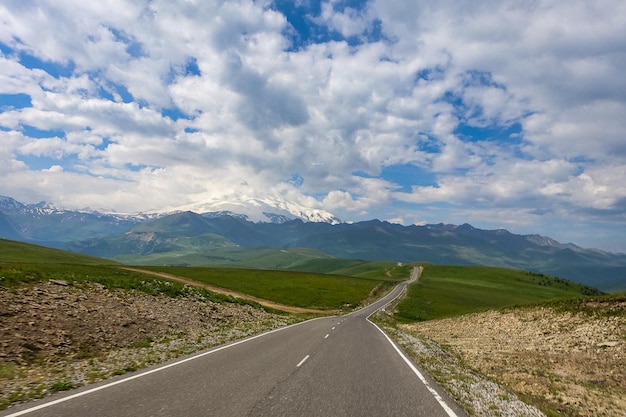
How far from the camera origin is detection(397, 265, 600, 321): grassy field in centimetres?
6969

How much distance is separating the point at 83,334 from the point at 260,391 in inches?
467

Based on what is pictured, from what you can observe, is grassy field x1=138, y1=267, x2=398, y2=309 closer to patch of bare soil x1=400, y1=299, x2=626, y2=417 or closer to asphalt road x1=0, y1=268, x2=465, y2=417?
patch of bare soil x1=400, y1=299, x2=626, y2=417

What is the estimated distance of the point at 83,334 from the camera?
18.0m

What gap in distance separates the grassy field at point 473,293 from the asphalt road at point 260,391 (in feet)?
110

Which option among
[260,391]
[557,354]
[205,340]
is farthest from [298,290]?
[260,391]

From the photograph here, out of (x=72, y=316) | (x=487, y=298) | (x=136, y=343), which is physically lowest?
(x=487, y=298)

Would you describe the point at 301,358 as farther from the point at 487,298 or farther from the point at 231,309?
the point at 487,298

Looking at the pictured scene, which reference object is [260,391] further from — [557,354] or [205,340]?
[557,354]

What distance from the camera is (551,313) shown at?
32.5 metres

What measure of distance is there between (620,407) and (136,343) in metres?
20.3

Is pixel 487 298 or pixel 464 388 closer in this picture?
pixel 464 388

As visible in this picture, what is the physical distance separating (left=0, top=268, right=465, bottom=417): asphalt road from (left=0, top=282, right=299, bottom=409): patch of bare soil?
1.58m

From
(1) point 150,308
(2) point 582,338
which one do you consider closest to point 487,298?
(2) point 582,338

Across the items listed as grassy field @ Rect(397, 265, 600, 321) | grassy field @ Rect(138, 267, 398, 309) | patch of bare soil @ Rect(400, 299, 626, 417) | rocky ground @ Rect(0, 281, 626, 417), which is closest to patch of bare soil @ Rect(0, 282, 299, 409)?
rocky ground @ Rect(0, 281, 626, 417)
